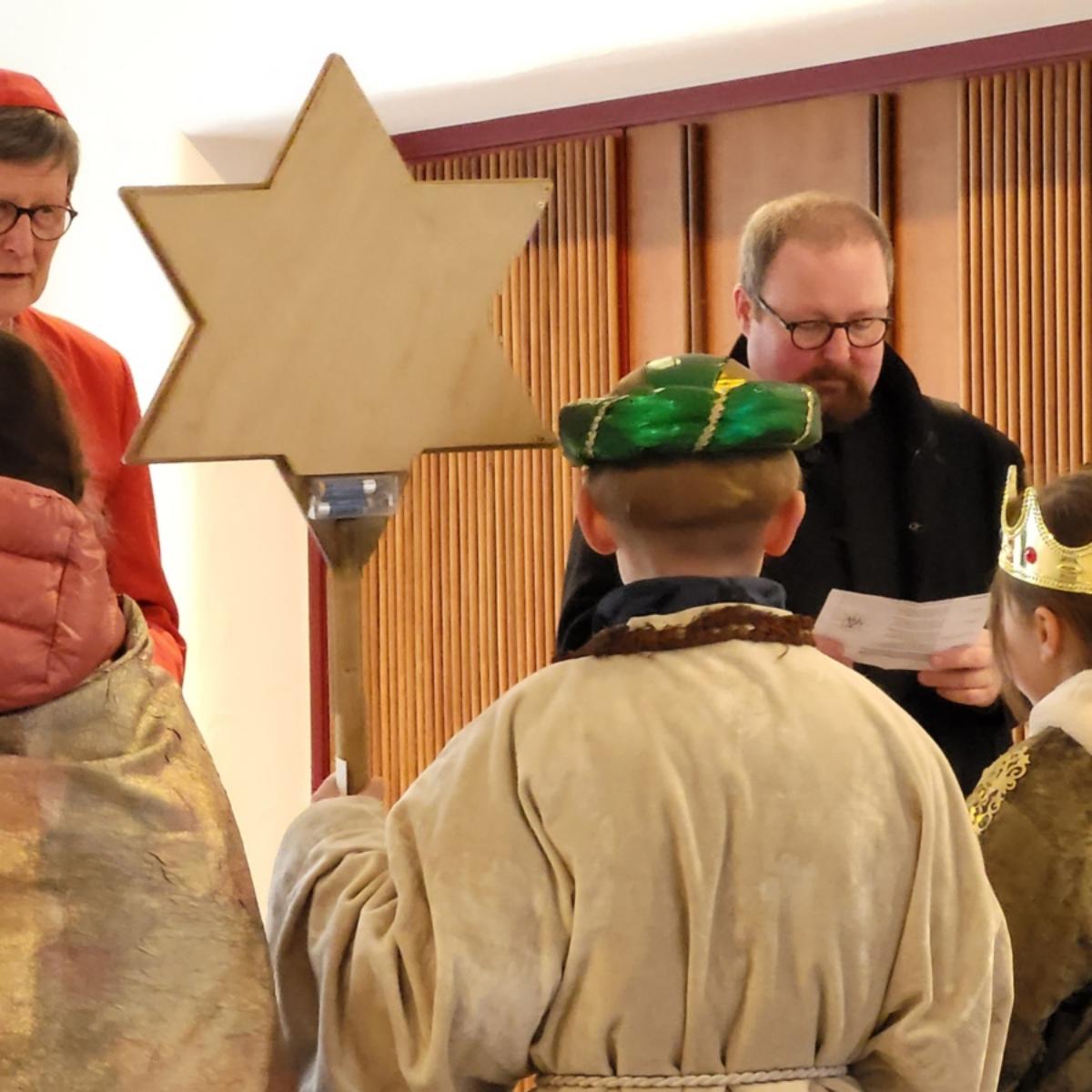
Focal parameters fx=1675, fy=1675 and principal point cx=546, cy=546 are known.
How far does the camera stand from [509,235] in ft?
4.95

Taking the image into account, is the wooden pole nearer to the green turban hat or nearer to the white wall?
the green turban hat

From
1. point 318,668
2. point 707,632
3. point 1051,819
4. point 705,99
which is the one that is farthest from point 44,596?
point 318,668

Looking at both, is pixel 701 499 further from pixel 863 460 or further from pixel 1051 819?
pixel 863 460

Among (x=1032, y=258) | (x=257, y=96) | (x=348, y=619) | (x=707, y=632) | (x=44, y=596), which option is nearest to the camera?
(x=44, y=596)

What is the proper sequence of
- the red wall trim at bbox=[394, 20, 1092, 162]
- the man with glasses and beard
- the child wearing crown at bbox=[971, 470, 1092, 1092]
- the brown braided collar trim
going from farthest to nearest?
the red wall trim at bbox=[394, 20, 1092, 162], the man with glasses and beard, the child wearing crown at bbox=[971, 470, 1092, 1092], the brown braided collar trim

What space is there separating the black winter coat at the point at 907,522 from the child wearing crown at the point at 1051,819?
41 cm

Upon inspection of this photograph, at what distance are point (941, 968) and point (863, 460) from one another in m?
1.09

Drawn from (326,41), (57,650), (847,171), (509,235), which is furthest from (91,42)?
(57,650)

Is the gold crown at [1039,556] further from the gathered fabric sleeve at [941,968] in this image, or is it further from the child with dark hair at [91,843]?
the child with dark hair at [91,843]

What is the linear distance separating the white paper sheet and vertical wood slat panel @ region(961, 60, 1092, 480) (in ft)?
3.55

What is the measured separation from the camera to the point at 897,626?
6.77 ft

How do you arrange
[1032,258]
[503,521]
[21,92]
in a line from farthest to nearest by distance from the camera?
[503,521] < [1032,258] < [21,92]

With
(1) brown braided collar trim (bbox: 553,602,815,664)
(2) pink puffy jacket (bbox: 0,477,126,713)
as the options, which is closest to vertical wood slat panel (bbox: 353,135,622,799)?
(1) brown braided collar trim (bbox: 553,602,815,664)

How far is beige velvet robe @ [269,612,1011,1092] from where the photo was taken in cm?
129
